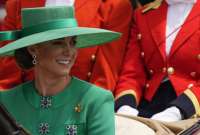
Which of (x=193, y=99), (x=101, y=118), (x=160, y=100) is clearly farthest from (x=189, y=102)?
(x=101, y=118)

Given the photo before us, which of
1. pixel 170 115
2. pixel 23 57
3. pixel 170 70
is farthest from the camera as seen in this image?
pixel 170 70

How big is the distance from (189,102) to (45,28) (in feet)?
2.63

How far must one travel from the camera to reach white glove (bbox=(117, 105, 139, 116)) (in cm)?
204

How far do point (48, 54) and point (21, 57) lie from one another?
12cm

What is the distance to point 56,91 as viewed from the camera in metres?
1.50

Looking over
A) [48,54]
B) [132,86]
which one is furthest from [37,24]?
[132,86]

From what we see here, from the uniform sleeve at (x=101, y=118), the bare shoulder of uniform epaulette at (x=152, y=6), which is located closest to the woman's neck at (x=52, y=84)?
the uniform sleeve at (x=101, y=118)

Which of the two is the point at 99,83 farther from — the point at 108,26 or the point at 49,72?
the point at 49,72

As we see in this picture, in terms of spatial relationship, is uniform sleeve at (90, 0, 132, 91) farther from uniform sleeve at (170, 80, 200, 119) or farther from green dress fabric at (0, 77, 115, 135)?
green dress fabric at (0, 77, 115, 135)

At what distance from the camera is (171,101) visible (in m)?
2.13

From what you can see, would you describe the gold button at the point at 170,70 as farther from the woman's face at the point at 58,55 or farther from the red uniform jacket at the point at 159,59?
the woman's face at the point at 58,55

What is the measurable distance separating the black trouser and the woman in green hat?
0.69 meters

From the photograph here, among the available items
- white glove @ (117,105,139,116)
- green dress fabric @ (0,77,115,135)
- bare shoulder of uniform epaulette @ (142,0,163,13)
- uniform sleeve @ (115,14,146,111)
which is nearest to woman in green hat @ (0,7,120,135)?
green dress fabric @ (0,77,115,135)

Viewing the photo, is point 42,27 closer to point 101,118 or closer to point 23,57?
point 23,57
